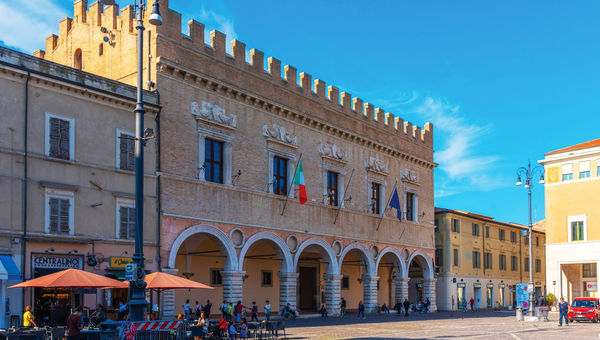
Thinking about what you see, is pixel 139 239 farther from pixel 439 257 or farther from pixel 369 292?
pixel 439 257

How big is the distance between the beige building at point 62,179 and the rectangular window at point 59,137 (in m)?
0.04

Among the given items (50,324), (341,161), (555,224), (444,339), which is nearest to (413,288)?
(555,224)

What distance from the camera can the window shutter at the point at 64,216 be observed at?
915 inches

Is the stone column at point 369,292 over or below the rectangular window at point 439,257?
below

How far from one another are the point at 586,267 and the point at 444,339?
32979mm

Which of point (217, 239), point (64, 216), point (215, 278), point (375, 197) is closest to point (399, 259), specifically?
point (375, 197)

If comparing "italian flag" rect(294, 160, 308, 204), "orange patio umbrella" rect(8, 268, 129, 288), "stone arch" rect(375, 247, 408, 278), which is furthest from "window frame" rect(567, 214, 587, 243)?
"orange patio umbrella" rect(8, 268, 129, 288)

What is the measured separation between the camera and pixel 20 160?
73.2 feet

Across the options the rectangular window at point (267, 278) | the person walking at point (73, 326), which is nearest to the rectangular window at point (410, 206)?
the rectangular window at point (267, 278)

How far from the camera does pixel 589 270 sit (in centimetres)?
5062

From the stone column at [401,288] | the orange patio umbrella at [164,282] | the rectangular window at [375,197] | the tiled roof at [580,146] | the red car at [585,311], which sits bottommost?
the red car at [585,311]

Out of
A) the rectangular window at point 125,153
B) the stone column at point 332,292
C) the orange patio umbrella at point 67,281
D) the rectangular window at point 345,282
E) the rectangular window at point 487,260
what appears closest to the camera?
the orange patio umbrella at point 67,281

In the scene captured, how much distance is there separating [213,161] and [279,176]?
16.2 feet

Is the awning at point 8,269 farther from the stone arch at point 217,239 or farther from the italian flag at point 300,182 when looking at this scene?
the italian flag at point 300,182
